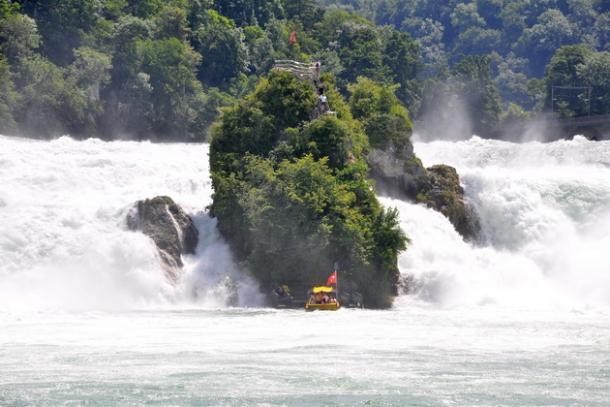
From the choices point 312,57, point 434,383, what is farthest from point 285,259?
point 312,57

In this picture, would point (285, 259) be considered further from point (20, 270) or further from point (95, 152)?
point (95, 152)

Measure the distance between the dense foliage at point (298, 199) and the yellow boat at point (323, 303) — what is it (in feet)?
8.04

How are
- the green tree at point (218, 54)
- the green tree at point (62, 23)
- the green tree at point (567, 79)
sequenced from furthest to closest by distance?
the green tree at point (567, 79), the green tree at point (218, 54), the green tree at point (62, 23)

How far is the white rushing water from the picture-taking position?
51.2m

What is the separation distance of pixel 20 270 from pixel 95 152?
14969 mm

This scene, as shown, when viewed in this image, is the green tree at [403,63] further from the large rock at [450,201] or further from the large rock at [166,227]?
the large rock at [166,227]

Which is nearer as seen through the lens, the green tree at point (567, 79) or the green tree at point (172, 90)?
the green tree at point (172, 90)

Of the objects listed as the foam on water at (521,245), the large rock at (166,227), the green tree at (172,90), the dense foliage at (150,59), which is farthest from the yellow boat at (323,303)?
the green tree at (172,90)

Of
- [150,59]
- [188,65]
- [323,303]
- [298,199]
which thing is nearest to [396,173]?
[298,199]

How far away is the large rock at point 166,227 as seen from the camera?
75375 millimetres

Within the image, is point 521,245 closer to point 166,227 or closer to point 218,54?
point 166,227

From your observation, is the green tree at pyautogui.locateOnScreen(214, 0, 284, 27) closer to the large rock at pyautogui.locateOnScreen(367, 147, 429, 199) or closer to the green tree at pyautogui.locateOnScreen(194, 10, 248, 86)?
the green tree at pyautogui.locateOnScreen(194, 10, 248, 86)

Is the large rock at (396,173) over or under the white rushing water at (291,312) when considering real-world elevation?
over

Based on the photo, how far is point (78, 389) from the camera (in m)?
50.2
